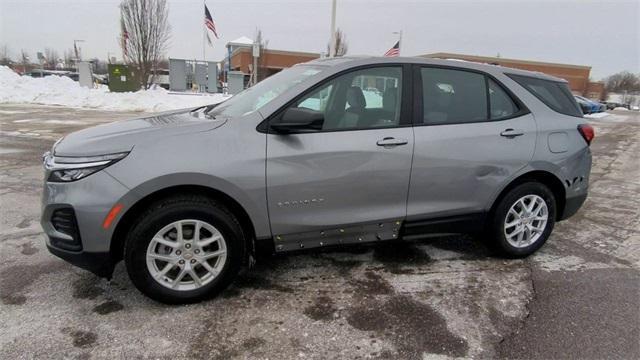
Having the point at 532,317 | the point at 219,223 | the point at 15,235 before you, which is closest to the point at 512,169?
the point at 532,317

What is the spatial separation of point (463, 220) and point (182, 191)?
2.28 m

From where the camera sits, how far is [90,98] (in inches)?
893

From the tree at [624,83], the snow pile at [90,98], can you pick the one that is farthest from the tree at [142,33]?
the tree at [624,83]

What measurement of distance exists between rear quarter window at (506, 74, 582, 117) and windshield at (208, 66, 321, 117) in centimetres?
188

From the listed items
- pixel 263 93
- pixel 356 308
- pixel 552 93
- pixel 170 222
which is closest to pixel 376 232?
pixel 356 308

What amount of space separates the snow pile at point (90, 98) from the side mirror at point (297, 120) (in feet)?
60.2

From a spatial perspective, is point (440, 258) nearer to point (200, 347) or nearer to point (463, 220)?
point (463, 220)

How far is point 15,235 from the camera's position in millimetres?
4266

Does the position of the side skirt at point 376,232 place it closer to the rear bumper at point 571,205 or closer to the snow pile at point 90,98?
the rear bumper at point 571,205

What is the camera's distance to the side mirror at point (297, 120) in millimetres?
2967

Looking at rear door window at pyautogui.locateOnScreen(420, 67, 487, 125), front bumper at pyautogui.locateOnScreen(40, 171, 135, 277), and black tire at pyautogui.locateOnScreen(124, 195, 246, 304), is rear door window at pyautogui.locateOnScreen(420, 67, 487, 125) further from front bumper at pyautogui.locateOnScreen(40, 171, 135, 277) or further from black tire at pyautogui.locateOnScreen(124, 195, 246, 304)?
front bumper at pyautogui.locateOnScreen(40, 171, 135, 277)

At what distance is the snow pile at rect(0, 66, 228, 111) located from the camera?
21000 millimetres

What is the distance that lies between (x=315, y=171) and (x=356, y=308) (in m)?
1.01

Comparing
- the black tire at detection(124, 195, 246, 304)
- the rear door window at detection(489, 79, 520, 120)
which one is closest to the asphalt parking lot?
the black tire at detection(124, 195, 246, 304)
